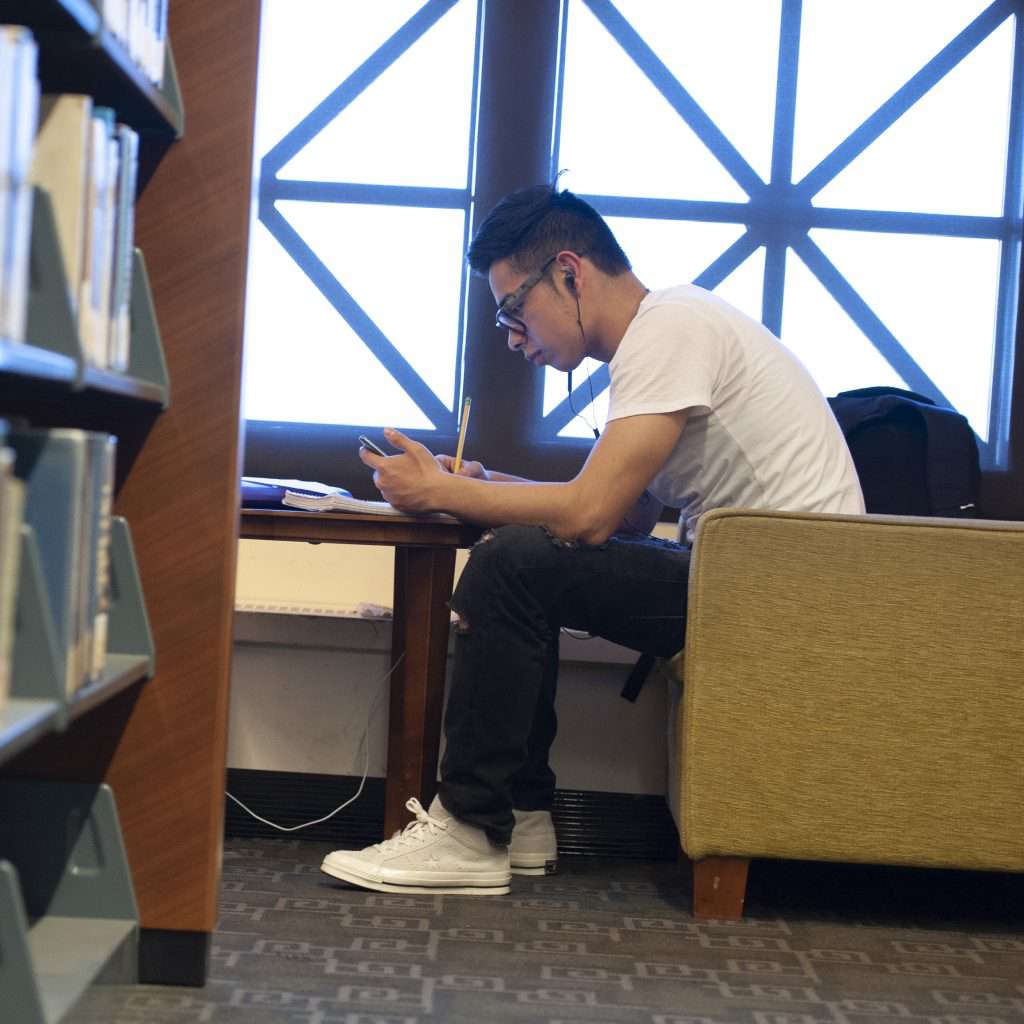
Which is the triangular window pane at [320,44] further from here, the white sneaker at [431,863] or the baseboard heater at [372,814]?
the white sneaker at [431,863]

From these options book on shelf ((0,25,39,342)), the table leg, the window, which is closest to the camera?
book on shelf ((0,25,39,342))

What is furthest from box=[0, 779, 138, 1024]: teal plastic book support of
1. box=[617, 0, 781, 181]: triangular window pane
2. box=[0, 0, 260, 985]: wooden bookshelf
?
box=[617, 0, 781, 181]: triangular window pane

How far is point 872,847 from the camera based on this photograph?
1936 millimetres

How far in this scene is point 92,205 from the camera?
1232 mm

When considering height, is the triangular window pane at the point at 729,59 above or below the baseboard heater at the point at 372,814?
above

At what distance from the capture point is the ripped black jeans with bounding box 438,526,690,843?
6.66ft

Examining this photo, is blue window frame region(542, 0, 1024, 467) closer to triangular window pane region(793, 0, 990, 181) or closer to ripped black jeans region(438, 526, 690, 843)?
triangular window pane region(793, 0, 990, 181)

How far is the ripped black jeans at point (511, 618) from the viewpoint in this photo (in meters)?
2.03

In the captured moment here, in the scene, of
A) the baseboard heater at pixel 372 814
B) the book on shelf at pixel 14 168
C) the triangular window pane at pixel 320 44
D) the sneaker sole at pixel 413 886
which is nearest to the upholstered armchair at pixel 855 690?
the sneaker sole at pixel 413 886

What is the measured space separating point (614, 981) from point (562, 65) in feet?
6.41

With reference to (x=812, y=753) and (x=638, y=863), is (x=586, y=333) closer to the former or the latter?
(x=812, y=753)

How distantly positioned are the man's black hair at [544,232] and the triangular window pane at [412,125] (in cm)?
65

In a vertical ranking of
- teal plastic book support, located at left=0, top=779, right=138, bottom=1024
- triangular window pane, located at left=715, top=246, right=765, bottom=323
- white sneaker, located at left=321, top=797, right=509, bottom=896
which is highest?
triangular window pane, located at left=715, top=246, right=765, bottom=323

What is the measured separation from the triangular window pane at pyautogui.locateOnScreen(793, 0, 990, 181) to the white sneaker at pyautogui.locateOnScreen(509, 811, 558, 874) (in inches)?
60.2
